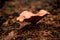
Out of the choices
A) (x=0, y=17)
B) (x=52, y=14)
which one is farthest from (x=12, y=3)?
(x=52, y=14)

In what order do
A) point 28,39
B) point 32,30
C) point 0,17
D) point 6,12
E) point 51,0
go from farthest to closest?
point 51,0, point 6,12, point 0,17, point 32,30, point 28,39

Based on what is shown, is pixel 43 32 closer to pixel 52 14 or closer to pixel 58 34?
pixel 58 34

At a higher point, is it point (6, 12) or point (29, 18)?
point (6, 12)

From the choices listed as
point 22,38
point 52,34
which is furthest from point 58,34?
point 22,38

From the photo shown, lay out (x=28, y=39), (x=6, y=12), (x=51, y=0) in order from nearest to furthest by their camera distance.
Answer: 1. (x=28, y=39)
2. (x=6, y=12)
3. (x=51, y=0)

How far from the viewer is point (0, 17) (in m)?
2.68

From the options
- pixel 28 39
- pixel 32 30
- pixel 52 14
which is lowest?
pixel 28 39

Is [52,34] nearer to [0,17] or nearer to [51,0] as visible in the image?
[0,17]

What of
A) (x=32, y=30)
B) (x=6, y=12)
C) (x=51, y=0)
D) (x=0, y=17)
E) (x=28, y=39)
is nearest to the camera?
(x=28, y=39)

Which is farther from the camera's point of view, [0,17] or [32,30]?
[0,17]

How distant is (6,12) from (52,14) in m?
0.97

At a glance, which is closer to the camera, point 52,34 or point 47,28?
point 52,34

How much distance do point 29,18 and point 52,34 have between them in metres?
0.44

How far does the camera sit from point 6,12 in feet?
9.58
